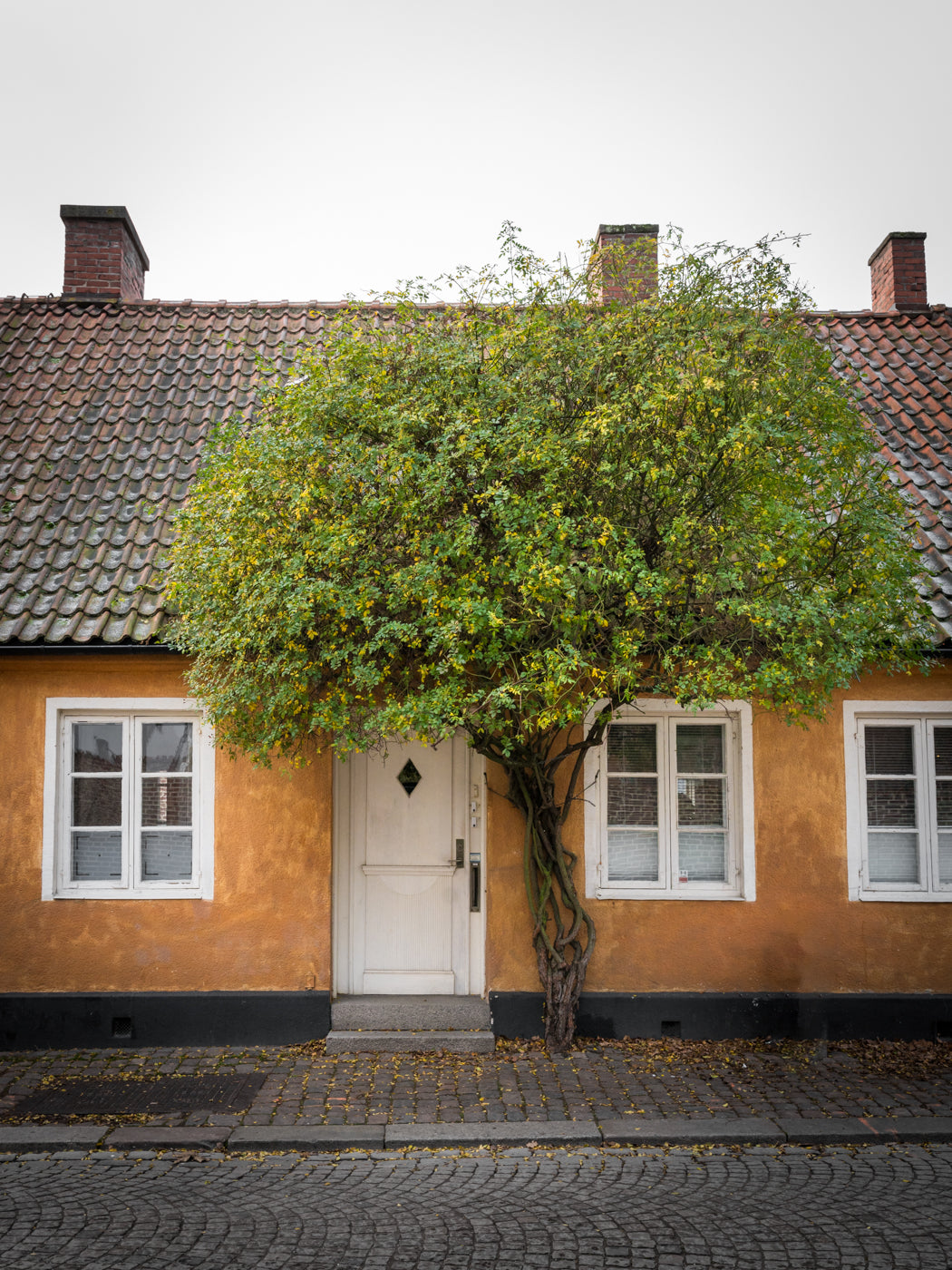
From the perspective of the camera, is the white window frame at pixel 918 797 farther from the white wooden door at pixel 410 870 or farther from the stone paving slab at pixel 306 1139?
the stone paving slab at pixel 306 1139

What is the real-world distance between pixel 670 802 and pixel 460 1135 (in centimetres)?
317

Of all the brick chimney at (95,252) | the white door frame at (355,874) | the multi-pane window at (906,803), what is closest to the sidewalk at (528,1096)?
the white door frame at (355,874)

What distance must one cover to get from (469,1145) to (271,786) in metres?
3.10

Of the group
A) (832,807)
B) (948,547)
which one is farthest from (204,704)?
(948,547)

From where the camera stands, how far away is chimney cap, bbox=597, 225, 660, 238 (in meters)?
10.9

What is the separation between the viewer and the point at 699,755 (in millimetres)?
8031

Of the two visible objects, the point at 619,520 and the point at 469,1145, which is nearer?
the point at 469,1145

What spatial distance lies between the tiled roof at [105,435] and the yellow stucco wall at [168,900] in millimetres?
545

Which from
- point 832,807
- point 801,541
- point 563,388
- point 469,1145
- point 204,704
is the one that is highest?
point 563,388

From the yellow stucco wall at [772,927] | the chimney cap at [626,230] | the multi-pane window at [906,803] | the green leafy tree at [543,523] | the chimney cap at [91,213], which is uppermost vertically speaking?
the chimney cap at [91,213]

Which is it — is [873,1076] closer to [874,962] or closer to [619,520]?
[874,962]

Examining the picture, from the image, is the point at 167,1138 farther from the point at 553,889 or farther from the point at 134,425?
the point at 134,425

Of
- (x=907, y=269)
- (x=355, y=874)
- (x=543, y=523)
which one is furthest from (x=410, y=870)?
(x=907, y=269)

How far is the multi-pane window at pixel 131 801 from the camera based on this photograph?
25.2ft
